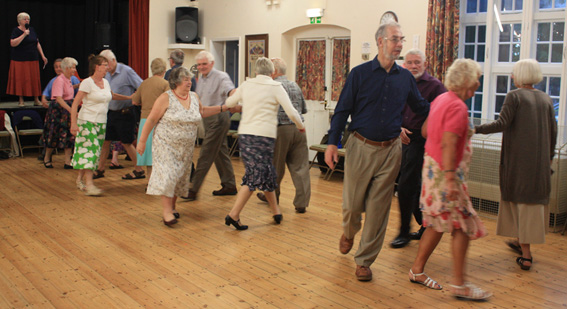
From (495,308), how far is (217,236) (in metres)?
2.40

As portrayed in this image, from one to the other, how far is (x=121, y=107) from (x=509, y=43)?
15.8ft

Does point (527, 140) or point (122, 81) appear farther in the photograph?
point (122, 81)

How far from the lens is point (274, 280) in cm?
407

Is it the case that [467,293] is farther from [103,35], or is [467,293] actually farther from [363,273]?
[103,35]

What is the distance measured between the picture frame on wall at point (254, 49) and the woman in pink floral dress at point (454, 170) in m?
6.97

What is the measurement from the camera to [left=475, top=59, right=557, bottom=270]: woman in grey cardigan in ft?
14.3

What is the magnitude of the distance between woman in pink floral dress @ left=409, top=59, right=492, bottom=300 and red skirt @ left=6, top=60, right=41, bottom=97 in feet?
29.8

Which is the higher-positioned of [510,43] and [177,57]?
[510,43]

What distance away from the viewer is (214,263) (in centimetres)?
441

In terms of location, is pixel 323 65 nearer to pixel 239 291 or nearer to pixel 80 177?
pixel 80 177

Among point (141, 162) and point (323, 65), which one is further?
point (323, 65)

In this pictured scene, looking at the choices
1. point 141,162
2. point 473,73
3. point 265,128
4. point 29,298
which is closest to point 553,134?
point 473,73

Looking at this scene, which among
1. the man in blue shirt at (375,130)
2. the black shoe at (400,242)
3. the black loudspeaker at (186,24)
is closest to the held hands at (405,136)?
the man in blue shirt at (375,130)

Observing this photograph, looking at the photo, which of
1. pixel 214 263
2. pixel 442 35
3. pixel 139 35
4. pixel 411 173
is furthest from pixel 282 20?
pixel 214 263
